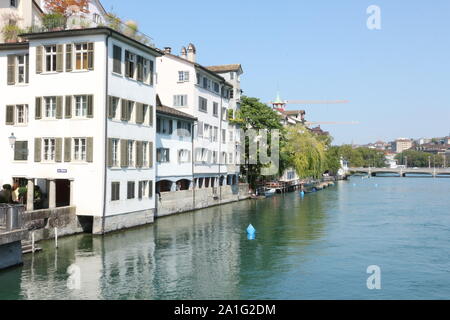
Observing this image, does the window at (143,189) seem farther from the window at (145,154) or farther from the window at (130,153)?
the window at (130,153)

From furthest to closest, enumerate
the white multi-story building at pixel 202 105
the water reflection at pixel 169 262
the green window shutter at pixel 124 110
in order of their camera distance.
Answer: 1. the white multi-story building at pixel 202 105
2. the green window shutter at pixel 124 110
3. the water reflection at pixel 169 262

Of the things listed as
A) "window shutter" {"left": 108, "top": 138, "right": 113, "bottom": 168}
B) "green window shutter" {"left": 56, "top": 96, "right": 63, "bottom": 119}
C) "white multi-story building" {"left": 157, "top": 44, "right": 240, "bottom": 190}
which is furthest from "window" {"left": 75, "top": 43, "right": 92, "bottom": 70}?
"white multi-story building" {"left": 157, "top": 44, "right": 240, "bottom": 190}

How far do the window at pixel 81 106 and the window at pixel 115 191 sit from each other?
5.73 metres

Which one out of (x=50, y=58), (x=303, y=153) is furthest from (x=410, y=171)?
(x=50, y=58)

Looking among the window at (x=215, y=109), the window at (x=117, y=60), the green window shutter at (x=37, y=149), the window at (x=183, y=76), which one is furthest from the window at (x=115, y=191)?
the window at (x=215, y=109)

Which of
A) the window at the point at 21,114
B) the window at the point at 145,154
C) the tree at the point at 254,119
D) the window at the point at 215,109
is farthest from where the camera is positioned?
the tree at the point at 254,119

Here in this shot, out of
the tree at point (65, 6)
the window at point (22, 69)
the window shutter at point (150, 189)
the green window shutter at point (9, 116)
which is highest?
the tree at point (65, 6)

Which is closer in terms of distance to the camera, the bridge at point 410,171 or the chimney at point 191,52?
the chimney at point 191,52

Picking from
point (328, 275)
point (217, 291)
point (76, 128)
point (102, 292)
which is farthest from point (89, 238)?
point (328, 275)

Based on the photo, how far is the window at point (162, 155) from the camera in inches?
1869

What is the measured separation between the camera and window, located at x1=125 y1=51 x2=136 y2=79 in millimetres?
37750

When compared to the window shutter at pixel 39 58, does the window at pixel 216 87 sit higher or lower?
higher

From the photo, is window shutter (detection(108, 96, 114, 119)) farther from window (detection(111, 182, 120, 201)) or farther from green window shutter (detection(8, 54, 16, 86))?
green window shutter (detection(8, 54, 16, 86))
